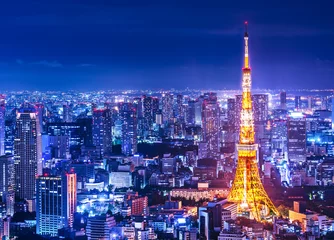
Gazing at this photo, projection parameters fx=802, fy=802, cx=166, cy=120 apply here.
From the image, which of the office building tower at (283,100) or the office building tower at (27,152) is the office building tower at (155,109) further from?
the office building tower at (27,152)

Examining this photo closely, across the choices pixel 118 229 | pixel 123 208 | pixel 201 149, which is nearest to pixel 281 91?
pixel 201 149

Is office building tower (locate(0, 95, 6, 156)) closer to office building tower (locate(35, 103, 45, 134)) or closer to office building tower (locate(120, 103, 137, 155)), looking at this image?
office building tower (locate(35, 103, 45, 134))

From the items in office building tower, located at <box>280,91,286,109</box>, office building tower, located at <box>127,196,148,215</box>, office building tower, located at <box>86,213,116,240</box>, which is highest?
office building tower, located at <box>280,91,286,109</box>

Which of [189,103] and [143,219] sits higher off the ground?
[189,103]

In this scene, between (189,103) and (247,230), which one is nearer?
(247,230)

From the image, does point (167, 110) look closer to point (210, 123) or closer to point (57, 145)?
point (210, 123)

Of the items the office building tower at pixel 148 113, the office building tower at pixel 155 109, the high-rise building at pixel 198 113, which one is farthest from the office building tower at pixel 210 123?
the office building tower at pixel 148 113

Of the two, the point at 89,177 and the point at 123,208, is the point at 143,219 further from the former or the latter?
the point at 89,177

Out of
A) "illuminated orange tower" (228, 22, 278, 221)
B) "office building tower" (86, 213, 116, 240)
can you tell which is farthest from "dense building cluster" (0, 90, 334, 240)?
"illuminated orange tower" (228, 22, 278, 221)
